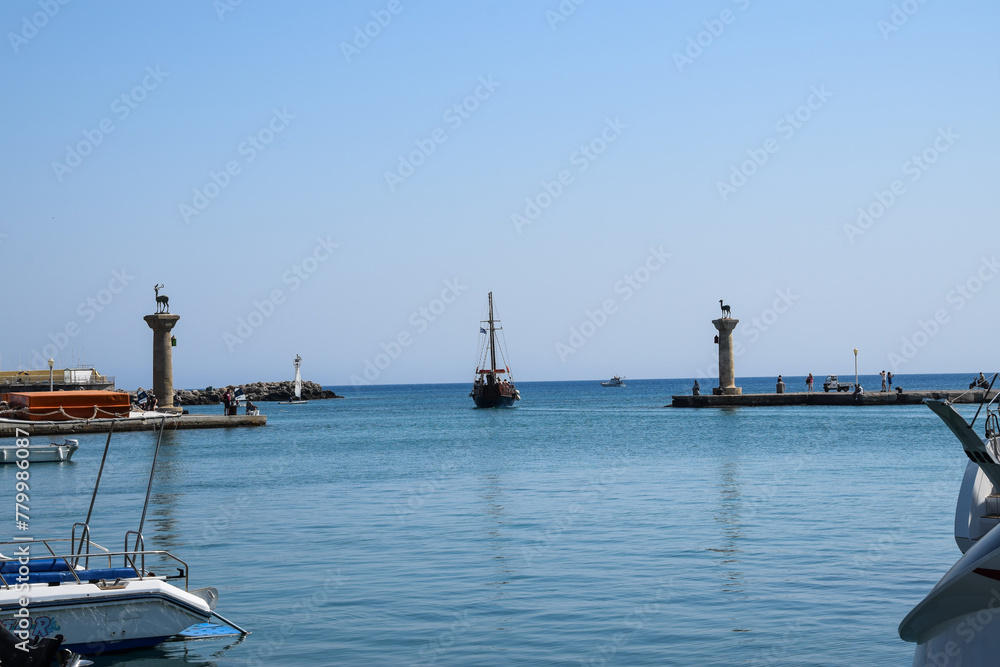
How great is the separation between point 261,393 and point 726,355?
84959mm

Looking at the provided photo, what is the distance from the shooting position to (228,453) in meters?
40.9

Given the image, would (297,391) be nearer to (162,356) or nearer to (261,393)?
(261,393)

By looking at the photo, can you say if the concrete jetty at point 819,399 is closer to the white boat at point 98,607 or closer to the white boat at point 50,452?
the white boat at point 50,452

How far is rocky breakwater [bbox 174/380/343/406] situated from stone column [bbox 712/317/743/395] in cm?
6967

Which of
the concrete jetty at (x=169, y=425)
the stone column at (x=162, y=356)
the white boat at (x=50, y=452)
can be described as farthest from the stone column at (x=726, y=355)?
the white boat at (x=50, y=452)

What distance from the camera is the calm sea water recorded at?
1089 centimetres

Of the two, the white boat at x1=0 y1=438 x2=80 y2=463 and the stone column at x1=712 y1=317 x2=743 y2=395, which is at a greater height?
the stone column at x1=712 y1=317 x2=743 y2=395

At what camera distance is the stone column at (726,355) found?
7056 centimetres

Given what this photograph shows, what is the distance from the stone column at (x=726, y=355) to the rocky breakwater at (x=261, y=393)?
69671mm

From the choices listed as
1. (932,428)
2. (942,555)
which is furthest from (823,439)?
(942,555)

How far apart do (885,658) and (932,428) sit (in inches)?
1632

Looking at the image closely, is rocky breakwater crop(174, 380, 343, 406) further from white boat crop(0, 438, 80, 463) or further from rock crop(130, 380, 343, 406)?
white boat crop(0, 438, 80, 463)

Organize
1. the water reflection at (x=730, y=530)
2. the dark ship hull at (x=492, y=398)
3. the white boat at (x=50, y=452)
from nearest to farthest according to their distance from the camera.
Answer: the water reflection at (x=730, y=530)
the white boat at (x=50, y=452)
the dark ship hull at (x=492, y=398)

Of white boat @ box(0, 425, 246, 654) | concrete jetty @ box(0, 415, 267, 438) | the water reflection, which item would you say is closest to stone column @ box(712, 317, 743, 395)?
concrete jetty @ box(0, 415, 267, 438)
